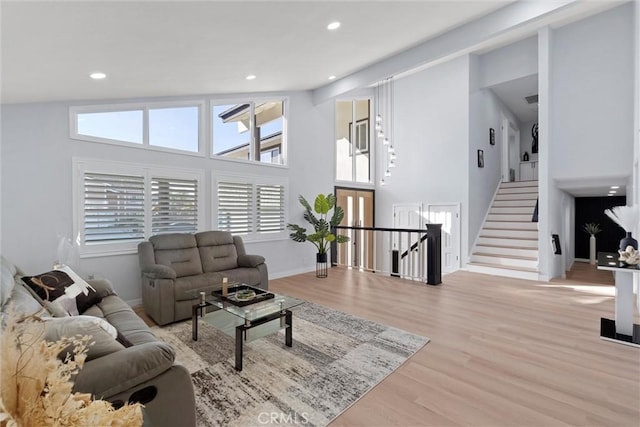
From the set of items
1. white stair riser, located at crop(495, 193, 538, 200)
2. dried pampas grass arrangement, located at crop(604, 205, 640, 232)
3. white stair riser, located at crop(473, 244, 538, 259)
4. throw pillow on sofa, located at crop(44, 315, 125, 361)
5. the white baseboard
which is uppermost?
white stair riser, located at crop(495, 193, 538, 200)

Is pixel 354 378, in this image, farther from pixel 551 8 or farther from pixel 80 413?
pixel 551 8

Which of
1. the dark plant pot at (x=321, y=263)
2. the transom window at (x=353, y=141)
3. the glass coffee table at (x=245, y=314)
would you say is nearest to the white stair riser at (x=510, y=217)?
the transom window at (x=353, y=141)

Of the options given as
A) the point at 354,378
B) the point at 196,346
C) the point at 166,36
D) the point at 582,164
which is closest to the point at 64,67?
the point at 166,36

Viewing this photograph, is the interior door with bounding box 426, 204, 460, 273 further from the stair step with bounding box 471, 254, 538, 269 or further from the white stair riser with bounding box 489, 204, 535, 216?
the white stair riser with bounding box 489, 204, 535, 216

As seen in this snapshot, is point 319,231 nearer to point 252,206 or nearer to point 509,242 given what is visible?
point 252,206

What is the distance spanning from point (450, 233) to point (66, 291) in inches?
269

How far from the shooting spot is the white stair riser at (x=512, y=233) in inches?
251

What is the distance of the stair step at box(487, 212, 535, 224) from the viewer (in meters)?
6.86

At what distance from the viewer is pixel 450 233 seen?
→ 6.91m

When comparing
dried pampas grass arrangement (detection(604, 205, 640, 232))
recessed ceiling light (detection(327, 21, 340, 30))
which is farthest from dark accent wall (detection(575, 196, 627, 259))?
recessed ceiling light (detection(327, 21, 340, 30))

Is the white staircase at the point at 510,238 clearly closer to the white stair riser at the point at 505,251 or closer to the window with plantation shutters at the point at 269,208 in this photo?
the white stair riser at the point at 505,251

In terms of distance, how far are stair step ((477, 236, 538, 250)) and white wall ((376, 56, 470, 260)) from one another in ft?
1.87

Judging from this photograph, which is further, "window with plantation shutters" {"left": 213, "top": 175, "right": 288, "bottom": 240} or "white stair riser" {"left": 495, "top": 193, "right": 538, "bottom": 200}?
"white stair riser" {"left": 495, "top": 193, "right": 538, "bottom": 200}

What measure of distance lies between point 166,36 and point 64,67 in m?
0.95
